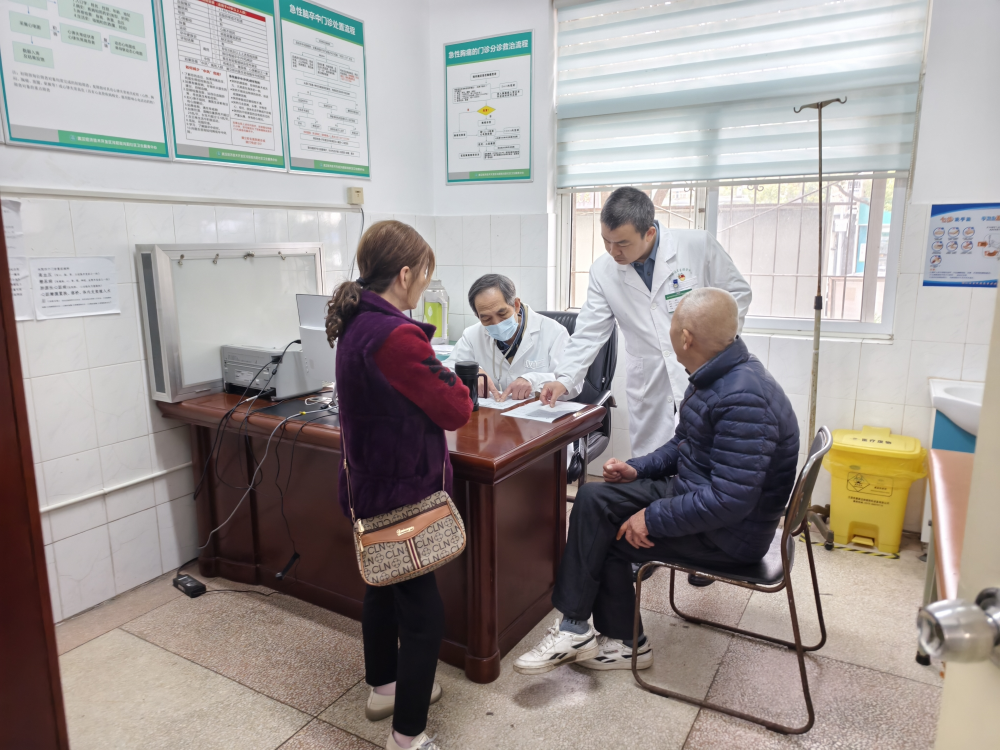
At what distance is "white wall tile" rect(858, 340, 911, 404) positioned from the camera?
2973 millimetres

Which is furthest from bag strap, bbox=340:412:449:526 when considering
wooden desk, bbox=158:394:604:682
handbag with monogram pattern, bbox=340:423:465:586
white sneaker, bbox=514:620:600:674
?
white sneaker, bbox=514:620:600:674

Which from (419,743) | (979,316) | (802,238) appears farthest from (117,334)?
(979,316)

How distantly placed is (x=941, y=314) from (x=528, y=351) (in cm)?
181

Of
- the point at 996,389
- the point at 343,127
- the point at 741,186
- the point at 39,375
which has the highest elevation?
the point at 343,127

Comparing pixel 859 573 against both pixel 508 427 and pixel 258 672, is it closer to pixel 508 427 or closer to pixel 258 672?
pixel 508 427

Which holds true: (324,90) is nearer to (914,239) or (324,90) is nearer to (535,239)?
(535,239)

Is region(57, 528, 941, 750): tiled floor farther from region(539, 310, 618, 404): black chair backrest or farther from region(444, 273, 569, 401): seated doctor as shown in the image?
region(444, 273, 569, 401): seated doctor

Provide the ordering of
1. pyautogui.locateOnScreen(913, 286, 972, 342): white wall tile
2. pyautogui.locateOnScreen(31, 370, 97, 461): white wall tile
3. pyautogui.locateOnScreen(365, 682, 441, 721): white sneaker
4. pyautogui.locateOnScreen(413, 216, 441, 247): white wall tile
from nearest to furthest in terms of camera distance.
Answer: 1. pyautogui.locateOnScreen(365, 682, 441, 721): white sneaker
2. pyautogui.locateOnScreen(31, 370, 97, 461): white wall tile
3. pyautogui.locateOnScreen(913, 286, 972, 342): white wall tile
4. pyautogui.locateOnScreen(413, 216, 441, 247): white wall tile

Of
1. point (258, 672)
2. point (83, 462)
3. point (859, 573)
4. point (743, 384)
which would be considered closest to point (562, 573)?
point (743, 384)

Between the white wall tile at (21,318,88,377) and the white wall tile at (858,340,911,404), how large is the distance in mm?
3224

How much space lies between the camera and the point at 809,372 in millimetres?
3148

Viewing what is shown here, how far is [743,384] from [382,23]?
9.29 feet

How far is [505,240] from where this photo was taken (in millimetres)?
3742

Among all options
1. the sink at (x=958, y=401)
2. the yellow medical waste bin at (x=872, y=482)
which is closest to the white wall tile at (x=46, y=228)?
the yellow medical waste bin at (x=872, y=482)
